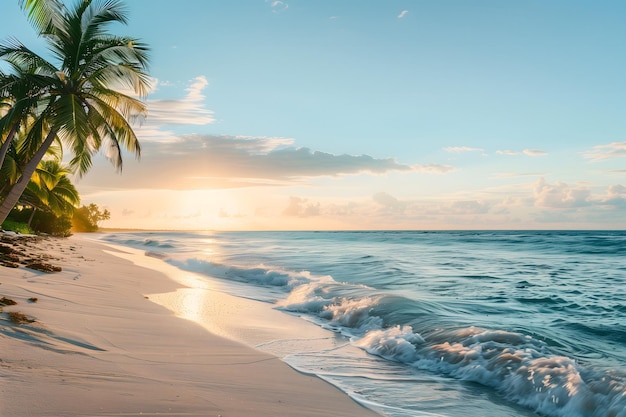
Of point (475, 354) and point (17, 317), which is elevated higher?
point (17, 317)

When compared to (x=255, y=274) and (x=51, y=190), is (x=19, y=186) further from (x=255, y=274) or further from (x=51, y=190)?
(x=51, y=190)

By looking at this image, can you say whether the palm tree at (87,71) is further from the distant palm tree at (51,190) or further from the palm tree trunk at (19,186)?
the distant palm tree at (51,190)

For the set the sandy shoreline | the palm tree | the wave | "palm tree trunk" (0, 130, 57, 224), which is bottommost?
the wave

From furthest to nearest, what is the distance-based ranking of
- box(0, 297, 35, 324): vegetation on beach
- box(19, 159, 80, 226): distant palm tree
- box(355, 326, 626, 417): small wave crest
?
box(19, 159, 80, 226): distant palm tree, box(0, 297, 35, 324): vegetation on beach, box(355, 326, 626, 417): small wave crest

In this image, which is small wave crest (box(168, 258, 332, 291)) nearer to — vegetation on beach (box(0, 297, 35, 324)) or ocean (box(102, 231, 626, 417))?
ocean (box(102, 231, 626, 417))

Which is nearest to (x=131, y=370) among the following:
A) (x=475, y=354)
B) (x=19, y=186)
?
(x=475, y=354)

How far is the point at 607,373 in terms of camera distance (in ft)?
19.9

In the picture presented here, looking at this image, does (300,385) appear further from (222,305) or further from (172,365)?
(222,305)

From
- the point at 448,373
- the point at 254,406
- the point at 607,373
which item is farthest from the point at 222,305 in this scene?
the point at 607,373

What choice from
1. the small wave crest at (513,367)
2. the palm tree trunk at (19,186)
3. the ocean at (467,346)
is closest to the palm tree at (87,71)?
the palm tree trunk at (19,186)

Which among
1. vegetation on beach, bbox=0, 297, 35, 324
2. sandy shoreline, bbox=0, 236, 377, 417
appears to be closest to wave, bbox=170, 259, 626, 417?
sandy shoreline, bbox=0, 236, 377, 417

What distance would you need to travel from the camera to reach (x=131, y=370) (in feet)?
15.4

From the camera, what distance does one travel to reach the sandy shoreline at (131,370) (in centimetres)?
367

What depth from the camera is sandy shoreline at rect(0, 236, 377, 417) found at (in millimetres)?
3666
